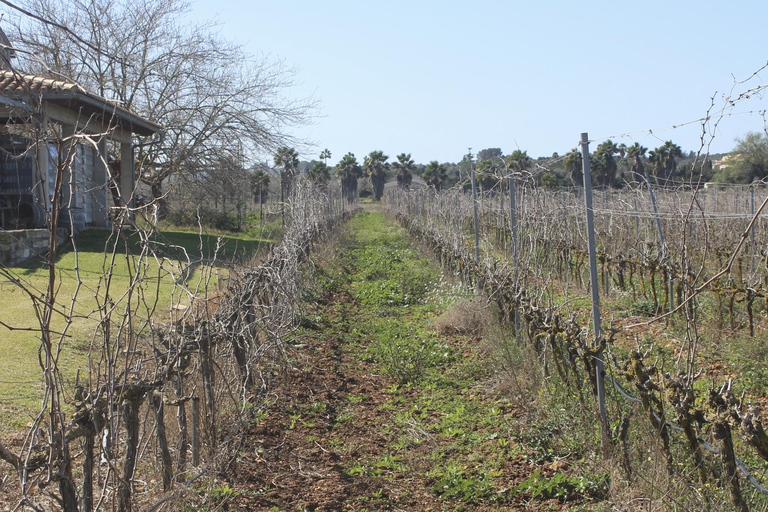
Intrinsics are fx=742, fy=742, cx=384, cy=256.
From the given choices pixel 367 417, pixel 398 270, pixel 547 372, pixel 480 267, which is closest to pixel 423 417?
pixel 367 417

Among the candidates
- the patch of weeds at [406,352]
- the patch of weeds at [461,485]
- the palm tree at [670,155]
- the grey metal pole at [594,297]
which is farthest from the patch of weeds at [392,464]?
the palm tree at [670,155]

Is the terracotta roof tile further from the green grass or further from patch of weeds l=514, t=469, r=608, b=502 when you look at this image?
patch of weeds l=514, t=469, r=608, b=502

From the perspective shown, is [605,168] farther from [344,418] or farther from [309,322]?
[344,418]

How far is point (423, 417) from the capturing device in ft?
18.5

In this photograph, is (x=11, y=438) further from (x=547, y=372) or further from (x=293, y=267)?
(x=293, y=267)

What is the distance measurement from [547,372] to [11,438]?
369cm

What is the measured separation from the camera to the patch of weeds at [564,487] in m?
3.92

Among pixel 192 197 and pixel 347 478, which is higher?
pixel 192 197

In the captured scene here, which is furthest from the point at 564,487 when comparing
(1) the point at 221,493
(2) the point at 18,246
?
(2) the point at 18,246

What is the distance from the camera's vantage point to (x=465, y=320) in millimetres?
8453

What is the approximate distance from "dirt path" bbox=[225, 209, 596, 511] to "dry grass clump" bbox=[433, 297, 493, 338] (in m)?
0.16

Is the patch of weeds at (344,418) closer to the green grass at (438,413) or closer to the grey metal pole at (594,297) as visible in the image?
the green grass at (438,413)

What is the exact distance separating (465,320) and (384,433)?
10.9 feet

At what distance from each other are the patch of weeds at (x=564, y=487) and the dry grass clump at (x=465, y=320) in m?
3.95
